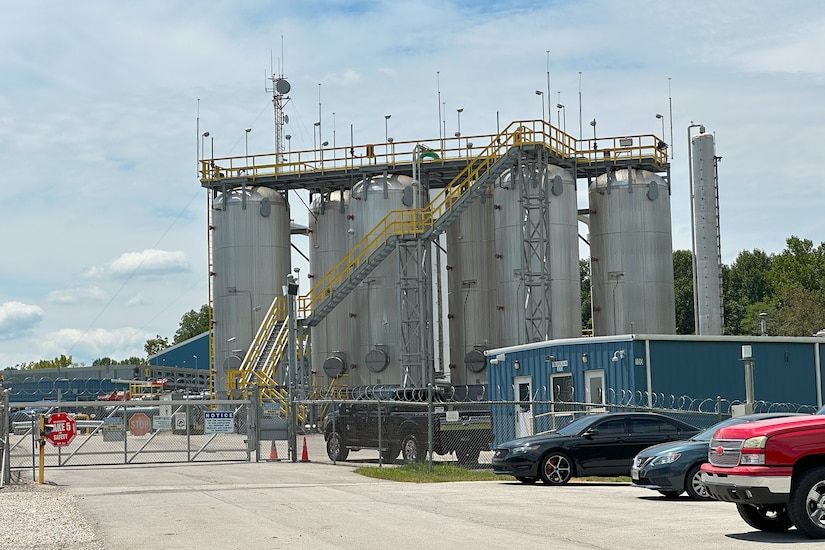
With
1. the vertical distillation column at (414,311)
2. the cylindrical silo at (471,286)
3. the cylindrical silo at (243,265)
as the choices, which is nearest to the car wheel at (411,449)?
the vertical distillation column at (414,311)

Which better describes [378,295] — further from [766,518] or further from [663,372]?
[766,518]

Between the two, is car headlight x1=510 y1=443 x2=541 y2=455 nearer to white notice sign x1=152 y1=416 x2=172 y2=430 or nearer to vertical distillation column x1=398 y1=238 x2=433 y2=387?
white notice sign x1=152 y1=416 x2=172 y2=430

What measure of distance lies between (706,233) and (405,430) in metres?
24.9

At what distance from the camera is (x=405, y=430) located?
29.8 metres

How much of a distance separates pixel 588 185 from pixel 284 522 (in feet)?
134

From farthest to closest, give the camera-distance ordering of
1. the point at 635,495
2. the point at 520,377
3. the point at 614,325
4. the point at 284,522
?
the point at 614,325, the point at 520,377, the point at 635,495, the point at 284,522

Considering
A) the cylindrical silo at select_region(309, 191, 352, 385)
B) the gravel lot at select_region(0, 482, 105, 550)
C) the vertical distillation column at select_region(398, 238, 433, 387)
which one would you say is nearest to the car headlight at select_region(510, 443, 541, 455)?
the gravel lot at select_region(0, 482, 105, 550)

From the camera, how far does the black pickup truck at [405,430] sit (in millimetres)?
28750

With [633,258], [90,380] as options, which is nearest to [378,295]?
[633,258]

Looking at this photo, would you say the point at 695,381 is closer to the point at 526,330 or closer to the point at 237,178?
the point at 526,330

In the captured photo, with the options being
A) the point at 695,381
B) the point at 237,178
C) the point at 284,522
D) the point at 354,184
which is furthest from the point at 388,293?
the point at 284,522

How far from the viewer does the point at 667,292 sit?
5306cm

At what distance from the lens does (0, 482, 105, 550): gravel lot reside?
14625 mm

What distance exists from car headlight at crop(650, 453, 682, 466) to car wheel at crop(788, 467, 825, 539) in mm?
5889
